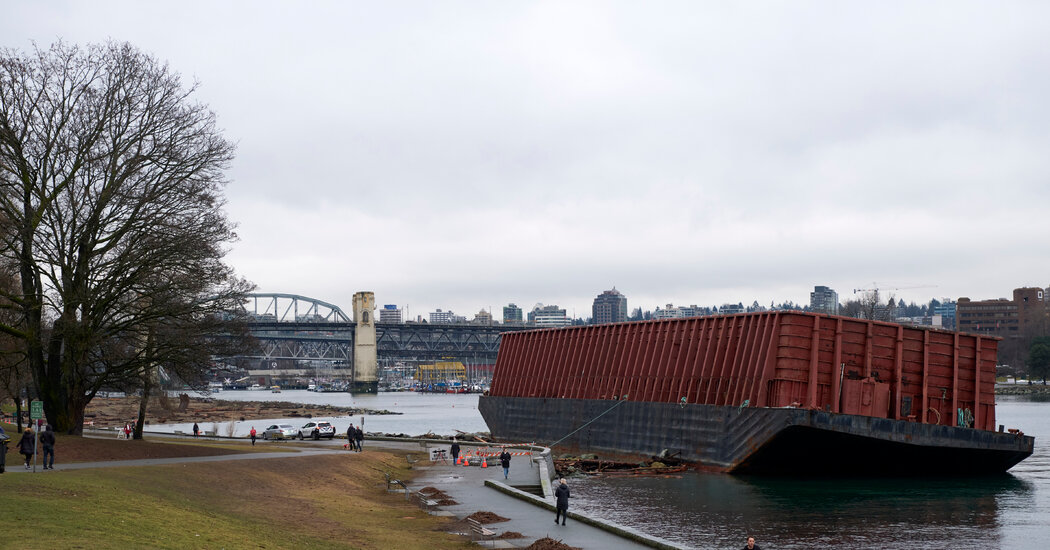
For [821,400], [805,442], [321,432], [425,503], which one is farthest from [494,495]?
[321,432]

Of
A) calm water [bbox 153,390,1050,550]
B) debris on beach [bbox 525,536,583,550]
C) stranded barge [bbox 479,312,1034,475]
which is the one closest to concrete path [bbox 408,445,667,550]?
debris on beach [bbox 525,536,583,550]

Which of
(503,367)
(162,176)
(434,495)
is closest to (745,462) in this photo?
(434,495)

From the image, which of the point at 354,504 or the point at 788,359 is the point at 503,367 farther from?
the point at 354,504

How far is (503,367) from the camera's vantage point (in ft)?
253

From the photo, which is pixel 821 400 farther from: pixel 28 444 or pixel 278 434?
pixel 278 434

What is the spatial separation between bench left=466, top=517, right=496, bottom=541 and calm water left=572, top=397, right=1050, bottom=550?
5.27 meters

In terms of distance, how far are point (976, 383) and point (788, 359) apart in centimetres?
971

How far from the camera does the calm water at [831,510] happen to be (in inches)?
1166

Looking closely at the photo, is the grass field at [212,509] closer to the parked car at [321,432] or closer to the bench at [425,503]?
the bench at [425,503]

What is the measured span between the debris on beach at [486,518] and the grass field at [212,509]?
1045 mm

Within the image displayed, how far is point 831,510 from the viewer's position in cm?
3547

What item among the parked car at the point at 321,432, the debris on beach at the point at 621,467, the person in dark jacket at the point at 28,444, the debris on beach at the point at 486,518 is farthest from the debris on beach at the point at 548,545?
the parked car at the point at 321,432

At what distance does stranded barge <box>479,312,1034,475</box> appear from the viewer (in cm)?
4219

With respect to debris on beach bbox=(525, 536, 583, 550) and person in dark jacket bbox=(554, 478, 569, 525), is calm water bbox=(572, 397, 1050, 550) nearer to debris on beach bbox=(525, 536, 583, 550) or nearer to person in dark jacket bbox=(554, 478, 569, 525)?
→ person in dark jacket bbox=(554, 478, 569, 525)
